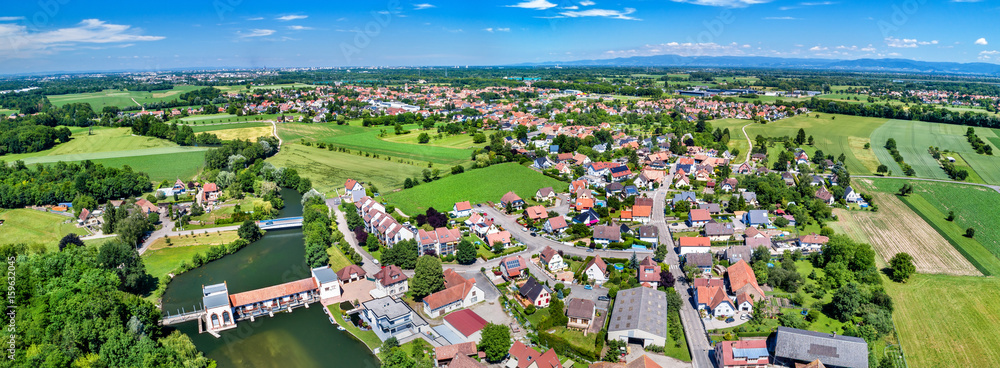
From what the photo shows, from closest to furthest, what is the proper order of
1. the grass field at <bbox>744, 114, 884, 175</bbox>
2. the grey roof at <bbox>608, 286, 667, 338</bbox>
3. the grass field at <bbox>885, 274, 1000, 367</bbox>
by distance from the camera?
the grass field at <bbox>885, 274, 1000, 367</bbox>, the grey roof at <bbox>608, 286, 667, 338</bbox>, the grass field at <bbox>744, 114, 884, 175</bbox>

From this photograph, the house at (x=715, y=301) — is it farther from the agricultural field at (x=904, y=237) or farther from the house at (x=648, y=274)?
the agricultural field at (x=904, y=237)

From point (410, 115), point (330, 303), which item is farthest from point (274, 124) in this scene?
point (330, 303)

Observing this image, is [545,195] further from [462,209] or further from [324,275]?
[324,275]

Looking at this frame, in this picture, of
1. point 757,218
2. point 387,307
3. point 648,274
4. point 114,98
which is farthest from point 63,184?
point 114,98

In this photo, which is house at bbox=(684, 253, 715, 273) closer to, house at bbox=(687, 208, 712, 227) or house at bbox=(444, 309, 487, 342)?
house at bbox=(687, 208, 712, 227)

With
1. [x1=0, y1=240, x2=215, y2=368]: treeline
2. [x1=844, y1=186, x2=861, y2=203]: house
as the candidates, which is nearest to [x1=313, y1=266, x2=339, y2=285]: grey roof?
[x1=0, y1=240, x2=215, y2=368]: treeline

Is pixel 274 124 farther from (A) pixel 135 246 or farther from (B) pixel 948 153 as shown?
(B) pixel 948 153
